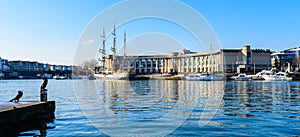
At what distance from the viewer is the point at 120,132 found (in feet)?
46.7

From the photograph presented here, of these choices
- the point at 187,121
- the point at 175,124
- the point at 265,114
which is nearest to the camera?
the point at 175,124

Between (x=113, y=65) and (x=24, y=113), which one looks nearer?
(x=24, y=113)

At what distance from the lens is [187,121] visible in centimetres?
1736

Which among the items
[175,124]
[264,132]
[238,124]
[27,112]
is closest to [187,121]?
[175,124]

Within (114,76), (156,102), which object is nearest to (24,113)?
(156,102)

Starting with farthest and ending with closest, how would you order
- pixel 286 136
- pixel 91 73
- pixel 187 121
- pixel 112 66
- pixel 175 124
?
pixel 91 73 < pixel 112 66 < pixel 187 121 < pixel 175 124 < pixel 286 136

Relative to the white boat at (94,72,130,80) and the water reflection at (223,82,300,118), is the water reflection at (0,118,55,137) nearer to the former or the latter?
the water reflection at (223,82,300,118)

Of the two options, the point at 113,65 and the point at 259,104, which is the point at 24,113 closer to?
the point at 259,104

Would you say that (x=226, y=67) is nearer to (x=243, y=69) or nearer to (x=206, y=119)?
(x=243, y=69)

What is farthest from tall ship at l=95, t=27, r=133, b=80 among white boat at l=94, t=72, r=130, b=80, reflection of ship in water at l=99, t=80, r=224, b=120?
reflection of ship in water at l=99, t=80, r=224, b=120

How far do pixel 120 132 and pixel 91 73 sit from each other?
580ft

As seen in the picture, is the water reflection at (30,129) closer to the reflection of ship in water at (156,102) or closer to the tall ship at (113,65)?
the reflection of ship in water at (156,102)

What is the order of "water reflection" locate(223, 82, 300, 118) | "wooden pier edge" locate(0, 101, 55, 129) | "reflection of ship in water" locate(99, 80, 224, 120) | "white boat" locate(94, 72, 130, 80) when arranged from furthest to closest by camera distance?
"white boat" locate(94, 72, 130, 80)
"reflection of ship in water" locate(99, 80, 224, 120)
"water reflection" locate(223, 82, 300, 118)
"wooden pier edge" locate(0, 101, 55, 129)

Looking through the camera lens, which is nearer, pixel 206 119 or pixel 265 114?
pixel 206 119
